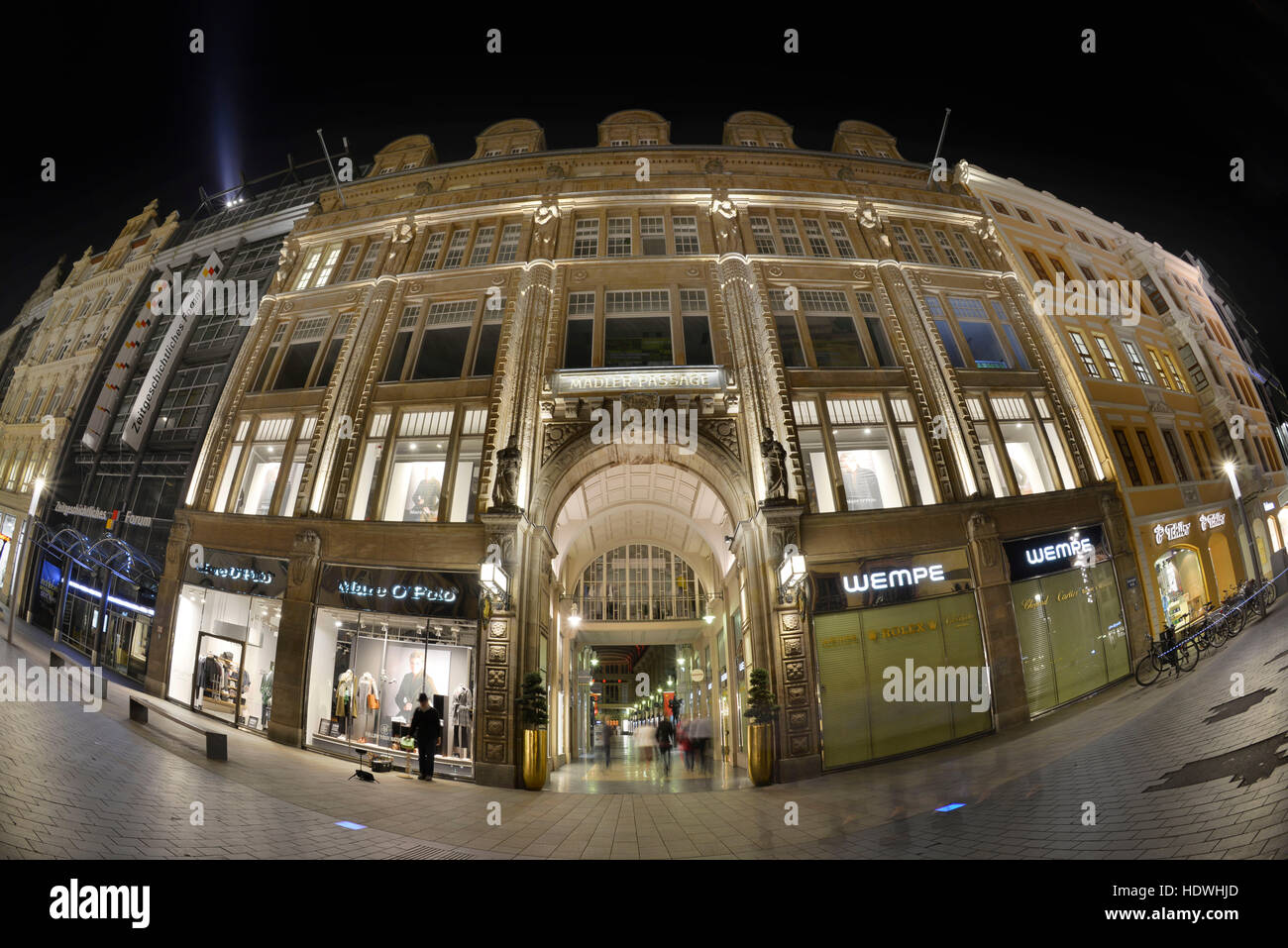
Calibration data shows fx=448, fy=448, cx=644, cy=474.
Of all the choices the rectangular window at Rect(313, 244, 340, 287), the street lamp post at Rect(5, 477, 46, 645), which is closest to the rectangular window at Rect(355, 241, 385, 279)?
the rectangular window at Rect(313, 244, 340, 287)

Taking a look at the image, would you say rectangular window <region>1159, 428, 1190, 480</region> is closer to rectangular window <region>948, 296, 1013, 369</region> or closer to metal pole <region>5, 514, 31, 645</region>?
rectangular window <region>948, 296, 1013, 369</region>

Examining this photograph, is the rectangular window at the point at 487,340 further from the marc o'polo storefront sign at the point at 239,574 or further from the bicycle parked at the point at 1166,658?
the bicycle parked at the point at 1166,658

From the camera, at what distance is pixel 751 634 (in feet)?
41.3

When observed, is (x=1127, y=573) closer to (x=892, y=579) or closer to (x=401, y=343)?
(x=892, y=579)

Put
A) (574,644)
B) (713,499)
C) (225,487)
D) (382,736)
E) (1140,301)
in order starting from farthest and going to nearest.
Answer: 1. (574,644)
2. (713,499)
3. (225,487)
4. (382,736)
5. (1140,301)

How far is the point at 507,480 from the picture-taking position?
1284cm

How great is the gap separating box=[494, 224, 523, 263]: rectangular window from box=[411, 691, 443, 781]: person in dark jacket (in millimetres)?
15288

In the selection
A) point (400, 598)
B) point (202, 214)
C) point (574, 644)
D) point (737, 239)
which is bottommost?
point (574, 644)

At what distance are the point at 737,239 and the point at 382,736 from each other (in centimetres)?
1979

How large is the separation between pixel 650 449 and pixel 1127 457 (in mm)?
10920

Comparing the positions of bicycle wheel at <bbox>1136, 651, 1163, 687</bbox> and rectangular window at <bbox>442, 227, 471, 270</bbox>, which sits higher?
rectangular window at <bbox>442, 227, 471, 270</bbox>

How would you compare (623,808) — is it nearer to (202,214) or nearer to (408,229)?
(202,214)

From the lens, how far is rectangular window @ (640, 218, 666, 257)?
1770cm
